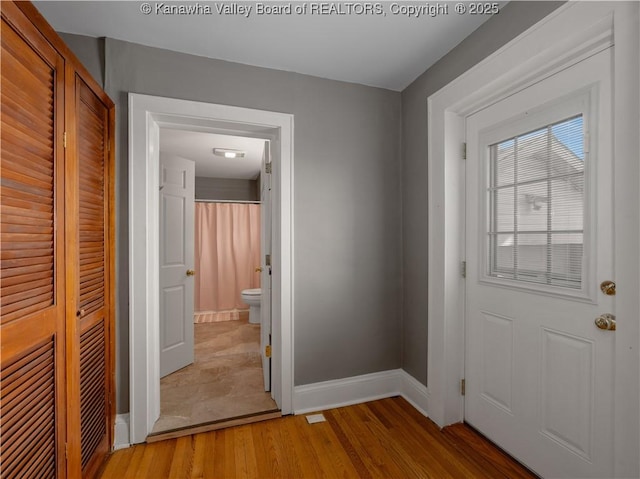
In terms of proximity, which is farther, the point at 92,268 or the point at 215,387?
the point at 215,387

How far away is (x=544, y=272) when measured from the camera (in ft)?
5.24

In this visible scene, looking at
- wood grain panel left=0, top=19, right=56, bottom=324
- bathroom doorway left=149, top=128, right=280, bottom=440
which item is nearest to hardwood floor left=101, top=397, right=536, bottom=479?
bathroom doorway left=149, top=128, right=280, bottom=440

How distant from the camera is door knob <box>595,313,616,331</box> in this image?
4.20 feet

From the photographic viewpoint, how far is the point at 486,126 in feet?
6.18

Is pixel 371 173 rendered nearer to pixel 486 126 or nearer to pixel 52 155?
pixel 486 126

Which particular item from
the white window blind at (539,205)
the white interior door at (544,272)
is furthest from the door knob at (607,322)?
the white window blind at (539,205)

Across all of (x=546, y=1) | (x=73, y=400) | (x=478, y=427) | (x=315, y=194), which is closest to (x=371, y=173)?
(x=315, y=194)

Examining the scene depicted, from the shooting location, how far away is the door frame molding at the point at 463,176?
1.15 m

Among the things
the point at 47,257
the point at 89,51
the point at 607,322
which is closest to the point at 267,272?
the point at 47,257

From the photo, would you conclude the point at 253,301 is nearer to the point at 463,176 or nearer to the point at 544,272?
the point at 463,176

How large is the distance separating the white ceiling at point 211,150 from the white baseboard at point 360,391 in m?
2.17

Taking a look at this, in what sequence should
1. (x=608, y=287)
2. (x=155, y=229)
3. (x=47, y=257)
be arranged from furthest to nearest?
(x=155, y=229) → (x=608, y=287) → (x=47, y=257)

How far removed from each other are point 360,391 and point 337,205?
4.52 feet

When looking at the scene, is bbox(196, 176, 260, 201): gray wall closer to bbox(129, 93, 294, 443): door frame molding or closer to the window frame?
bbox(129, 93, 294, 443): door frame molding
